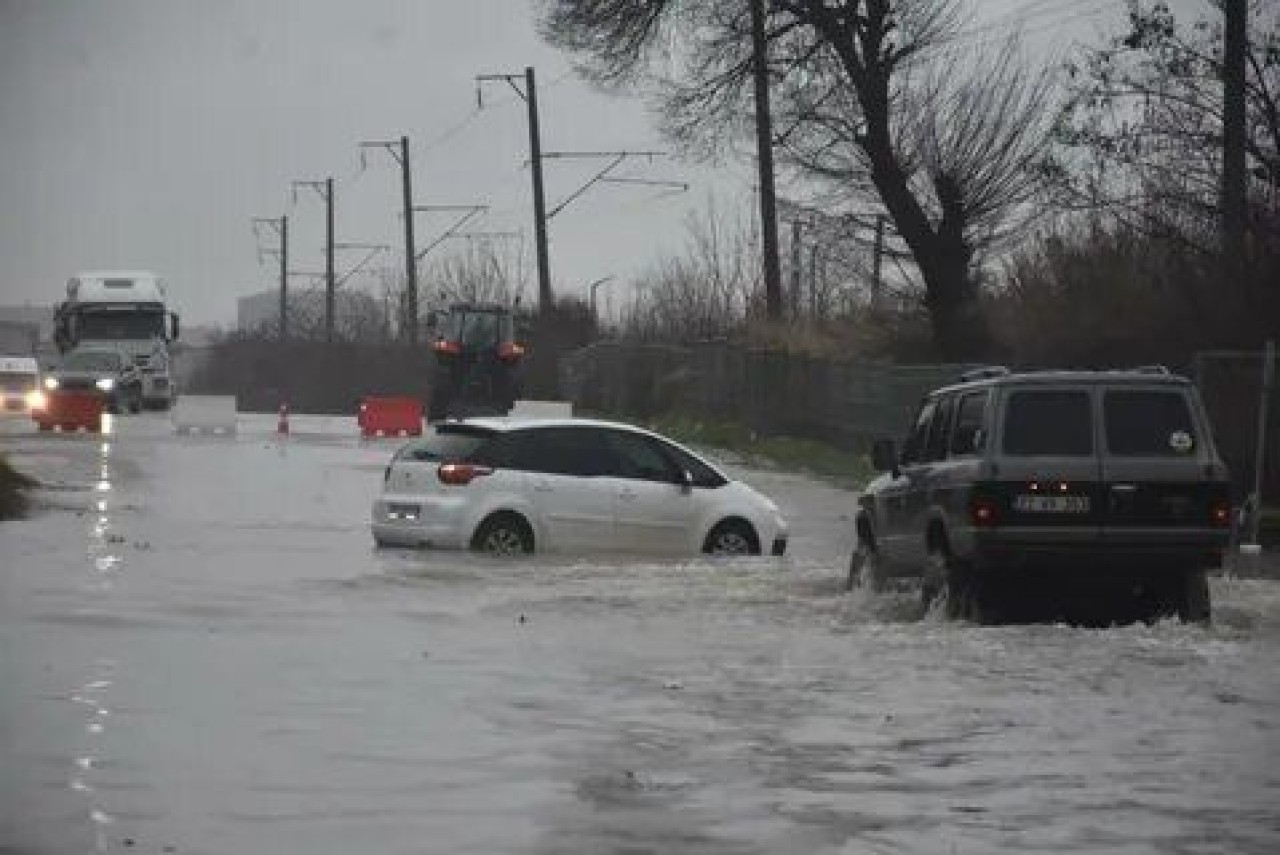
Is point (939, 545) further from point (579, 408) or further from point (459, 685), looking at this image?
point (579, 408)

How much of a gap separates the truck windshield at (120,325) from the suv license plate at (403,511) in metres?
37.8

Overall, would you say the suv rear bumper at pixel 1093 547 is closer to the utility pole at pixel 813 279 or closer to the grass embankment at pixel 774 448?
the grass embankment at pixel 774 448

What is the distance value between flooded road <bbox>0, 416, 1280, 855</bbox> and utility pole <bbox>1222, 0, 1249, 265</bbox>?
869cm

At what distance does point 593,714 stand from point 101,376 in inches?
1762

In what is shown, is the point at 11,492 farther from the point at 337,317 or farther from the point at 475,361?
the point at 337,317

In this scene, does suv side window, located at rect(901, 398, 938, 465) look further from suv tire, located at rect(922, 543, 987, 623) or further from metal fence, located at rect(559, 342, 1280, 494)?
metal fence, located at rect(559, 342, 1280, 494)

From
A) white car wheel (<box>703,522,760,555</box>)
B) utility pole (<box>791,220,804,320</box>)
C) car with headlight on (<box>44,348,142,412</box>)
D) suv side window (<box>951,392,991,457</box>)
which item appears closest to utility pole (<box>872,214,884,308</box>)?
utility pole (<box>791,220,804,320</box>)

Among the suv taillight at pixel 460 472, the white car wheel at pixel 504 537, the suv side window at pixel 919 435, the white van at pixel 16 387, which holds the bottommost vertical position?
the white car wheel at pixel 504 537

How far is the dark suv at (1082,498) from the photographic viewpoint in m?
15.4

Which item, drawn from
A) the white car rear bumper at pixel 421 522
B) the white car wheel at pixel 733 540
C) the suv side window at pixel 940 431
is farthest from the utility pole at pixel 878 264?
the suv side window at pixel 940 431

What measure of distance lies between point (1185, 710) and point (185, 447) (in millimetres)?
32835

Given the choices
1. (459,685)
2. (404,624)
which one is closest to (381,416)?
(404,624)

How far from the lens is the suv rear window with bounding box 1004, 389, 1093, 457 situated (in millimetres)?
15562

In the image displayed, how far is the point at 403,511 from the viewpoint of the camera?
2170 cm
